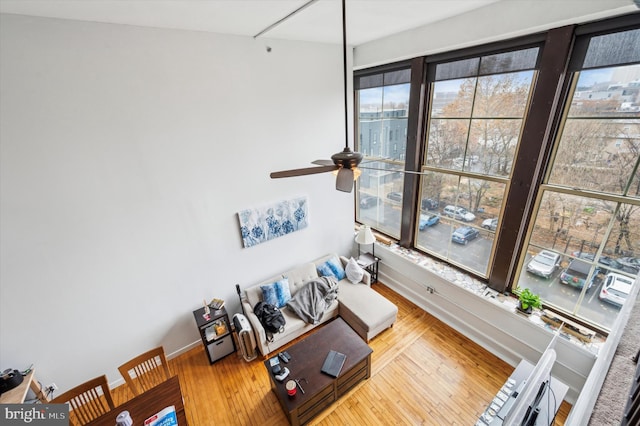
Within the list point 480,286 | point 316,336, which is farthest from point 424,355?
point 316,336

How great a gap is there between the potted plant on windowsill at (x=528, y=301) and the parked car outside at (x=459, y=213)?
1.05 metres

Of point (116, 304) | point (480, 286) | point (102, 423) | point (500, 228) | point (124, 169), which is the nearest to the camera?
point (102, 423)

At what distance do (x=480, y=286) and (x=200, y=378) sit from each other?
380 cm

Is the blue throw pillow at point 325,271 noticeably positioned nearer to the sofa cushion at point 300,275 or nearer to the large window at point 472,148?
the sofa cushion at point 300,275

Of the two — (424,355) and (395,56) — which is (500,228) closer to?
(424,355)

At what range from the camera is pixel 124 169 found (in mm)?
2689

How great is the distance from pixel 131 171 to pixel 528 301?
4.61 meters

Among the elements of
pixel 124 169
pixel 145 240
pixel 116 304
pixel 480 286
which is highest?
pixel 124 169

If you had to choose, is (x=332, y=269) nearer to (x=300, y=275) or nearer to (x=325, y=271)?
(x=325, y=271)

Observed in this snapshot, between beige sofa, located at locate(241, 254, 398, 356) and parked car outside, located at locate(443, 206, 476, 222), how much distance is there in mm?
1550

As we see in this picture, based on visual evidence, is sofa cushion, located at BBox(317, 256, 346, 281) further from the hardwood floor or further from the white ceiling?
the white ceiling

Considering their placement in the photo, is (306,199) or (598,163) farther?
(306,199)

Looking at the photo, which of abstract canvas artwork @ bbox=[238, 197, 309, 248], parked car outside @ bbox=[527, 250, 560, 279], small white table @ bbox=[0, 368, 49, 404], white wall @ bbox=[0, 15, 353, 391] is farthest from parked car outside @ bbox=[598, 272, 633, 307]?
small white table @ bbox=[0, 368, 49, 404]

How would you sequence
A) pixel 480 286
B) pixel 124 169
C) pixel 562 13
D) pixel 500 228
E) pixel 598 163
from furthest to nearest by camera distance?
pixel 480 286 < pixel 500 228 < pixel 124 169 < pixel 598 163 < pixel 562 13
